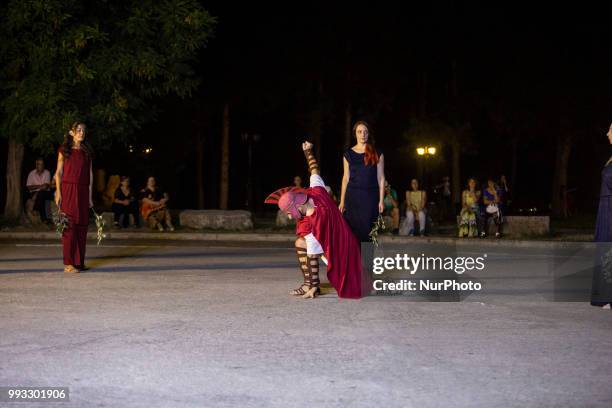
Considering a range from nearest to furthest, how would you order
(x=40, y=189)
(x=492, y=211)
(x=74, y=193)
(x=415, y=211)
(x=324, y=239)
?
(x=324, y=239) → (x=74, y=193) → (x=492, y=211) → (x=415, y=211) → (x=40, y=189)

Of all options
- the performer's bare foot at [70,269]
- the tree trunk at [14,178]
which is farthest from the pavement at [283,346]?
the tree trunk at [14,178]

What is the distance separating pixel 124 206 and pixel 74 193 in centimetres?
1258

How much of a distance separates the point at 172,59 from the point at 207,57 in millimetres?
14405

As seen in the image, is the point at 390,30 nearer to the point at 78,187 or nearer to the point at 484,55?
the point at 484,55

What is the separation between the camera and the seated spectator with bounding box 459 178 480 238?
949 inches

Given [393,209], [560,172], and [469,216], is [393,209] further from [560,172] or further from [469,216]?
[560,172]

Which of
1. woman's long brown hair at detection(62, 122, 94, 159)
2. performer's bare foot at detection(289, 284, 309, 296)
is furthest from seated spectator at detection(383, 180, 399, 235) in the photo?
performer's bare foot at detection(289, 284, 309, 296)

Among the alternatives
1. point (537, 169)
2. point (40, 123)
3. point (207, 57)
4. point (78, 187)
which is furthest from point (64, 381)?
point (537, 169)

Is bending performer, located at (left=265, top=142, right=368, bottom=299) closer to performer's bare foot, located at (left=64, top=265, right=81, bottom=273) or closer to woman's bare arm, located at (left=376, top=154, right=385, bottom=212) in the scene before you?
woman's bare arm, located at (left=376, top=154, right=385, bottom=212)

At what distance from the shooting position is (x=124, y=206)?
88.0 ft

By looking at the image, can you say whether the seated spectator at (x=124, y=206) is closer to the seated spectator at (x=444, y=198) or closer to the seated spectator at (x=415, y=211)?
the seated spectator at (x=415, y=211)

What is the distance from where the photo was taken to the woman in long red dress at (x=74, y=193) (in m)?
14.2

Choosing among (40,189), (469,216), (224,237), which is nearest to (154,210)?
(224,237)

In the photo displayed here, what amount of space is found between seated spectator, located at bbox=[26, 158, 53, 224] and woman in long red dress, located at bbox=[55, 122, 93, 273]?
42.6 feet
